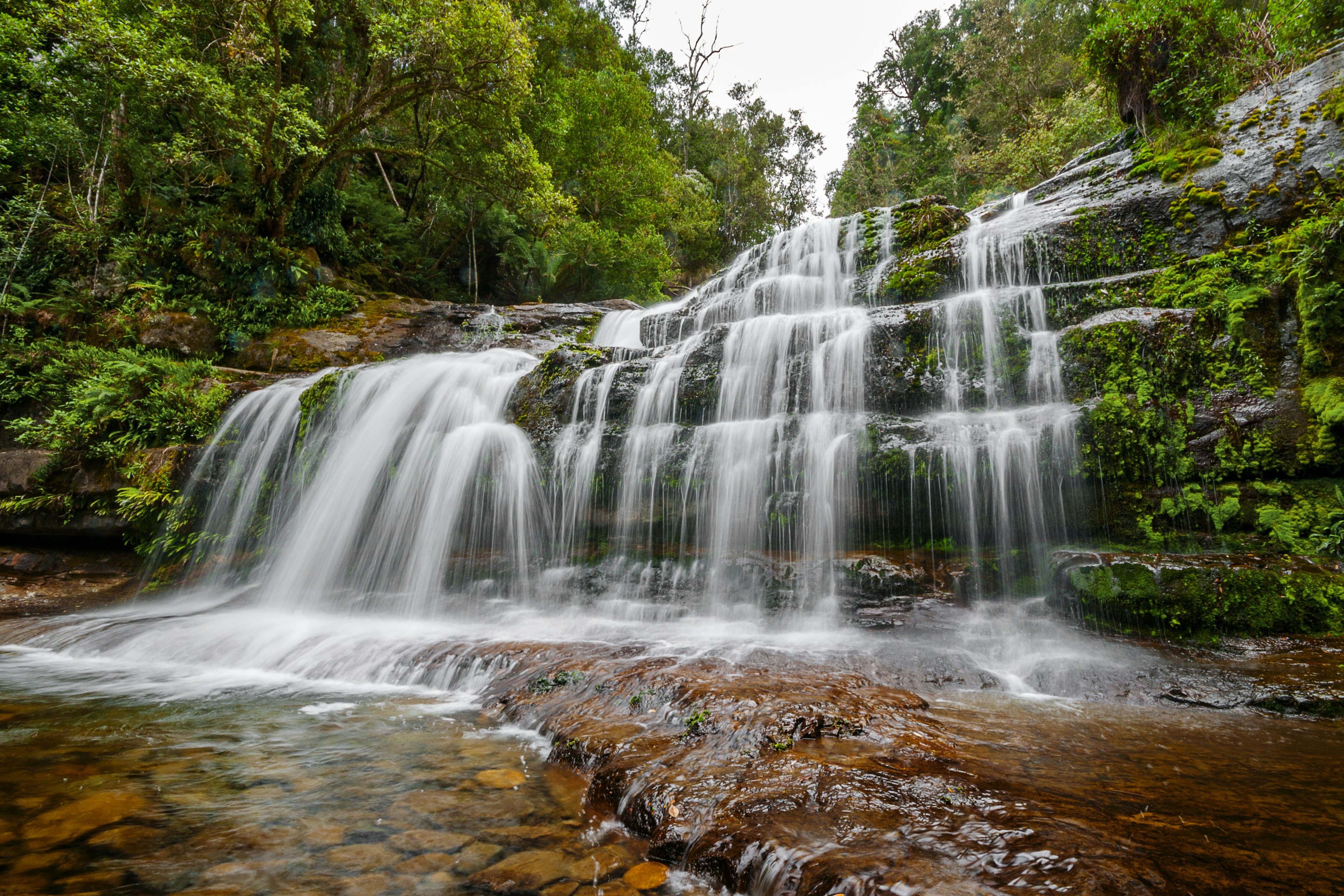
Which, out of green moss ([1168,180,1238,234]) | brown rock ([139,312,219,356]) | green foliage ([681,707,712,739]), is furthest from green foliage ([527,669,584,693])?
brown rock ([139,312,219,356])

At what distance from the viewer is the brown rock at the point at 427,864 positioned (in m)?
1.93

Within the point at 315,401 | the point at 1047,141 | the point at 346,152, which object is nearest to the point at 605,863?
the point at 315,401

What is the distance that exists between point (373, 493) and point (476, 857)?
704 centimetres

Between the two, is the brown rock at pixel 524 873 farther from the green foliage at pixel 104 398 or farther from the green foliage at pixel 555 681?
the green foliage at pixel 104 398

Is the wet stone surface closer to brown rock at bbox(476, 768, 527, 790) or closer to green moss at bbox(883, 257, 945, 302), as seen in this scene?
brown rock at bbox(476, 768, 527, 790)

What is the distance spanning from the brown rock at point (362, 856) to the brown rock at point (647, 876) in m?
0.86

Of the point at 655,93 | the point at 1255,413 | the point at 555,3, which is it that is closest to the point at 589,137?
the point at 555,3

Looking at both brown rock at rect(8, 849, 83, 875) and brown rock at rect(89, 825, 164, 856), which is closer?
brown rock at rect(8, 849, 83, 875)

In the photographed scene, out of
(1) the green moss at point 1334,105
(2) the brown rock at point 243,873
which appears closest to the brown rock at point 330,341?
(2) the brown rock at point 243,873

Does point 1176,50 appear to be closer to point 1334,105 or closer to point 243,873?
point 1334,105

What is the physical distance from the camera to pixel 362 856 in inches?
79.6

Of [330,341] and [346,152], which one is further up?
[346,152]

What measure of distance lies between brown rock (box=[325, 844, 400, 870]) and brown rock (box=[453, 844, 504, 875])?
23 centimetres

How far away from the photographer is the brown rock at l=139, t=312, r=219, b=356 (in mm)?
10820
